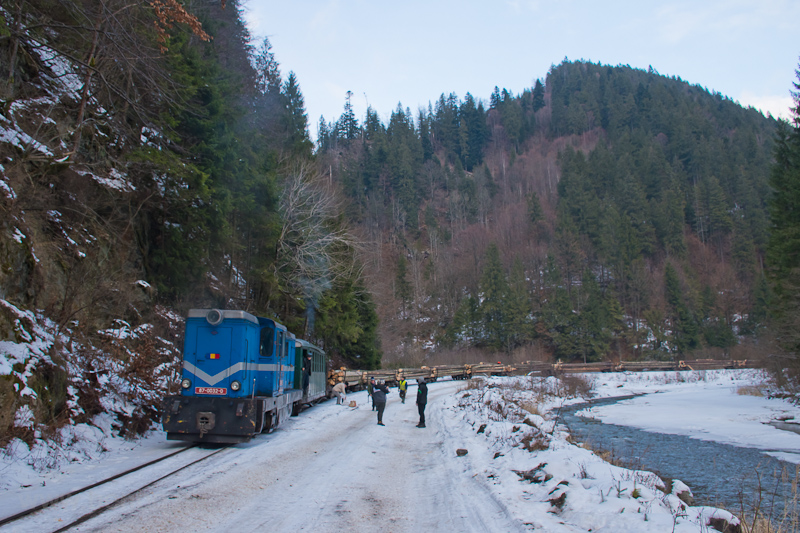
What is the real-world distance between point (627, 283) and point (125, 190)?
2806 inches

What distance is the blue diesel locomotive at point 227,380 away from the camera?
10.1 meters

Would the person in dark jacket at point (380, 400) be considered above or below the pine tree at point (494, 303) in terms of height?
below

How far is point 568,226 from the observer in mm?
81250

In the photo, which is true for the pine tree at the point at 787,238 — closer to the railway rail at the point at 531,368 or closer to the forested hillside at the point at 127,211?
the railway rail at the point at 531,368

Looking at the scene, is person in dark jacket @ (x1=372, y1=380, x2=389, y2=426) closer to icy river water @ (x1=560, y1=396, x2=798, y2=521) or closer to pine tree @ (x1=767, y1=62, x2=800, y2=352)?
icy river water @ (x1=560, y1=396, x2=798, y2=521)

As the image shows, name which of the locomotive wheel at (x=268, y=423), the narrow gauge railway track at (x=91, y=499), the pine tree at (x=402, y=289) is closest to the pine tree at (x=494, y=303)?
the pine tree at (x=402, y=289)

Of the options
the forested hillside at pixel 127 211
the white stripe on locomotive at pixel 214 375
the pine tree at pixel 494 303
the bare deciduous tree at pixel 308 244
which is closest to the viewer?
the forested hillside at pixel 127 211

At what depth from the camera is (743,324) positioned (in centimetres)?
6694

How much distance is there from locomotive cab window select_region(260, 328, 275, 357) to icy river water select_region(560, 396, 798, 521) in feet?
27.8

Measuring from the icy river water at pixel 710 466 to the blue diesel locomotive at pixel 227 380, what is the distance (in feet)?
26.3

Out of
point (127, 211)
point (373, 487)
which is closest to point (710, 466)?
point (373, 487)

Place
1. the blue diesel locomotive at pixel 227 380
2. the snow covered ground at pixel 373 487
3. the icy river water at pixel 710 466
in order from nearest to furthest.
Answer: the snow covered ground at pixel 373 487 < the icy river water at pixel 710 466 < the blue diesel locomotive at pixel 227 380

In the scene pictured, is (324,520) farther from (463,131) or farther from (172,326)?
(463,131)

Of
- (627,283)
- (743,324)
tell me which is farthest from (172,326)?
(743,324)
